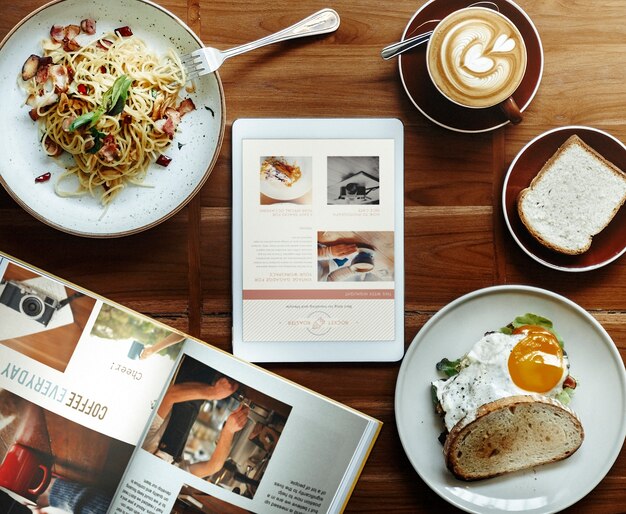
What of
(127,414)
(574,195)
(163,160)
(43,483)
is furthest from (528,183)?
(43,483)

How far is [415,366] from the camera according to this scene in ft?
3.98

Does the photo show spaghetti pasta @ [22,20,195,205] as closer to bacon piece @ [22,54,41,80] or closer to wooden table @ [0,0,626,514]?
bacon piece @ [22,54,41,80]

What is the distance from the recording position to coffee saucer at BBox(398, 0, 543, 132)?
1195 millimetres

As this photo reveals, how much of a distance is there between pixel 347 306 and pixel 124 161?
0.47 metres

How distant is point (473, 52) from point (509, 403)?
60cm

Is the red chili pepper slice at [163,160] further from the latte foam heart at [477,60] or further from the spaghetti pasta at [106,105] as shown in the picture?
the latte foam heart at [477,60]

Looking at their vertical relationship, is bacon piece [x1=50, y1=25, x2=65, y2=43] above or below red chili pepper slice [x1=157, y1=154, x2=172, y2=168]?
above

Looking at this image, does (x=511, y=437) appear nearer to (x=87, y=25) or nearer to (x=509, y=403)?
(x=509, y=403)

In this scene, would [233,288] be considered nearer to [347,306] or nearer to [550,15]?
[347,306]

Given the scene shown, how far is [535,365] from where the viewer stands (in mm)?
1173

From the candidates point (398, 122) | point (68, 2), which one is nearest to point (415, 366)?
point (398, 122)

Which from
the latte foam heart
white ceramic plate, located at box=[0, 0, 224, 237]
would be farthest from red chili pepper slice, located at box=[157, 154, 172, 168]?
the latte foam heart

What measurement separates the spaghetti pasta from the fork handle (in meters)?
0.12

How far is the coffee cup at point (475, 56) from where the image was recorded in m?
1.14
